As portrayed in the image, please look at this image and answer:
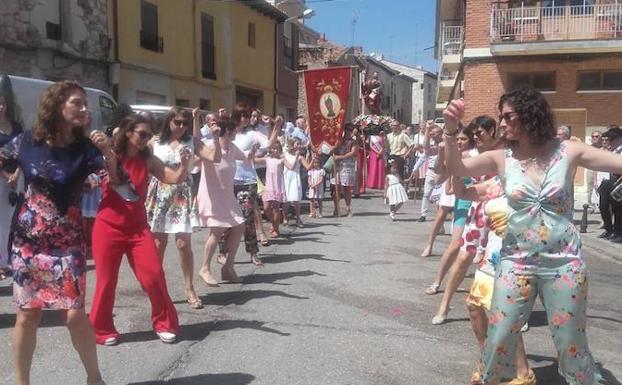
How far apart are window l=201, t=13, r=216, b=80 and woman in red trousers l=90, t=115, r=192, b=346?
2098 centimetres

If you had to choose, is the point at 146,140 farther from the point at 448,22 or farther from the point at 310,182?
A: the point at 448,22

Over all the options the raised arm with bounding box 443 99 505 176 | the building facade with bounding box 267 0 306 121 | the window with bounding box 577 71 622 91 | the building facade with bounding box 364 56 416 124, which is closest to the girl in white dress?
the raised arm with bounding box 443 99 505 176

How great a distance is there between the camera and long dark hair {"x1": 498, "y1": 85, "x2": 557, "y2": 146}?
10.4 feet

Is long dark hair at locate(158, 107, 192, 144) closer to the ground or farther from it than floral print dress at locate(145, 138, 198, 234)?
farther from it

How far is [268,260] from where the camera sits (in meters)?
8.05

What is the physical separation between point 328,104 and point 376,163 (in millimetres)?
5024

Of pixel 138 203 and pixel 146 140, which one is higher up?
pixel 146 140

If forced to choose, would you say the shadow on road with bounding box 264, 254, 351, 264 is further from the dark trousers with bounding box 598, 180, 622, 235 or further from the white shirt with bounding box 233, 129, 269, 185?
the dark trousers with bounding box 598, 180, 622, 235

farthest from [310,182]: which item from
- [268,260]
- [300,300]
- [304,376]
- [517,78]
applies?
[517,78]

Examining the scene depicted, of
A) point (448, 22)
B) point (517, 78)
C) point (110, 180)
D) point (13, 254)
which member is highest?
point (448, 22)

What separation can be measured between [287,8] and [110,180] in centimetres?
3244

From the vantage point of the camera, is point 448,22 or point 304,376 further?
point 448,22

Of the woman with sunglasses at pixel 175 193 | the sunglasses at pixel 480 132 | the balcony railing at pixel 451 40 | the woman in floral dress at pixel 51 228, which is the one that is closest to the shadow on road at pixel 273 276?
the woman with sunglasses at pixel 175 193

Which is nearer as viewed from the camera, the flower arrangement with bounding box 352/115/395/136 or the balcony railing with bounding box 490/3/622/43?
the flower arrangement with bounding box 352/115/395/136
